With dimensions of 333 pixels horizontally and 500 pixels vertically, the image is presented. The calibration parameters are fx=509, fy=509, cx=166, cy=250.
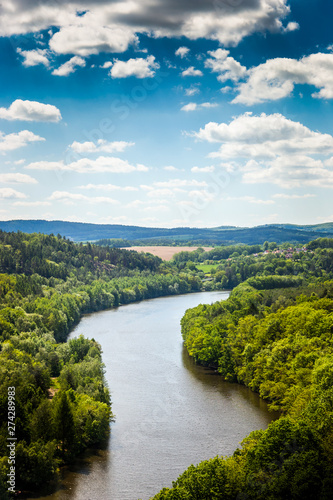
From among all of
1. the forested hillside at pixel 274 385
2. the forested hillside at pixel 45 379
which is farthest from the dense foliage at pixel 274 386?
the forested hillside at pixel 45 379

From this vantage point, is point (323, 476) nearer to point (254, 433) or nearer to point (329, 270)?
point (254, 433)

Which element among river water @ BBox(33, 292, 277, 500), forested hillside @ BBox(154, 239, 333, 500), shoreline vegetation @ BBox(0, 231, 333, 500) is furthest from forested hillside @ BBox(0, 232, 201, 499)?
forested hillside @ BBox(154, 239, 333, 500)

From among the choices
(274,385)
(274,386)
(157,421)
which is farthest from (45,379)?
(274,385)

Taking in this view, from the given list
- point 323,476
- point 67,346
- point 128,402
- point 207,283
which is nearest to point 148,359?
point 67,346

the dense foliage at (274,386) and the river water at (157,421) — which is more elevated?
the dense foliage at (274,386)

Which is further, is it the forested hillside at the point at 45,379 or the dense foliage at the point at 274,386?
the forested hillside at the point at 45,379

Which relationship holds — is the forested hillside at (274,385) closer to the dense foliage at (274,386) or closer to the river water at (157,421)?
the dense foliage at (274,386)

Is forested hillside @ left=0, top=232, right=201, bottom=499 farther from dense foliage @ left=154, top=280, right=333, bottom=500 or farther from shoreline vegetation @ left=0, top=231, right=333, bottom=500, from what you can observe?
dense foliage @ left=154, top=280, right=333, bottom=500
